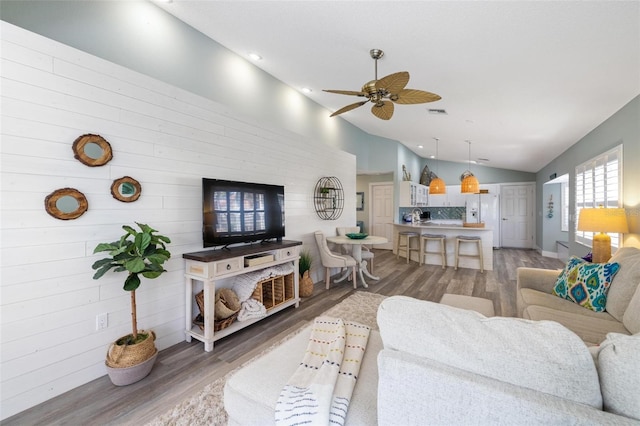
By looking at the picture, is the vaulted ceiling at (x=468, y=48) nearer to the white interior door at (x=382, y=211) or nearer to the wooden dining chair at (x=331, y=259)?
the wooden dining chair at (x=331, y=259)

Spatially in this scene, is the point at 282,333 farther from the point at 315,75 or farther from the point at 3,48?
the point at 315,75

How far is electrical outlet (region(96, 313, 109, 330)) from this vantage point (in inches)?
83.7

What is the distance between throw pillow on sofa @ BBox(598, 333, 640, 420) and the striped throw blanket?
0.85 m

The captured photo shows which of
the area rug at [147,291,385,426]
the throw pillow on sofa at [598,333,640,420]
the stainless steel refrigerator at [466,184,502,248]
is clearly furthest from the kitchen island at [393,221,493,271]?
the throw pillow on sofa at [598,333,640,420]

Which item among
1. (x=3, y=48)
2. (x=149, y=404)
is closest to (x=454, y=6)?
(x=3, y=48)

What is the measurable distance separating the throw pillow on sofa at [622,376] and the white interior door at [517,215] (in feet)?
29.9

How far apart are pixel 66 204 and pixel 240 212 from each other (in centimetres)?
148

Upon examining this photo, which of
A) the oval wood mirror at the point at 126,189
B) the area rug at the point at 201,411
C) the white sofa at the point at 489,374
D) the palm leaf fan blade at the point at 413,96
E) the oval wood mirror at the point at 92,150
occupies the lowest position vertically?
the area rug at the point at 201,411

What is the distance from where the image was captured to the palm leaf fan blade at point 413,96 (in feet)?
8.11

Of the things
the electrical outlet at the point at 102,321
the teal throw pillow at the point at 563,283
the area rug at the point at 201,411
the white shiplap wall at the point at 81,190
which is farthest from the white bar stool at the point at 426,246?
the electrical outlet at the point at 102,321

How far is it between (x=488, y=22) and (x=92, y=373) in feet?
13.5

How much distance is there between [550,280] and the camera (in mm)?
2715

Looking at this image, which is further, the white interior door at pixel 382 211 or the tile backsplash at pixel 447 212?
the tile backsplash at pixel 447 212

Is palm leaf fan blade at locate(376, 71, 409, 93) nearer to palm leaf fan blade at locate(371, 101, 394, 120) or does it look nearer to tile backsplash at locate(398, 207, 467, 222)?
palm leaf fan blade at locate(371, 101, 394, 120)
